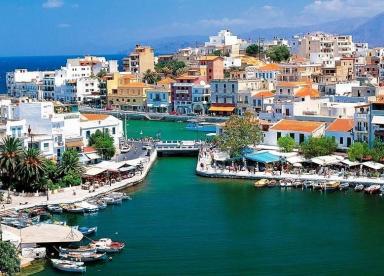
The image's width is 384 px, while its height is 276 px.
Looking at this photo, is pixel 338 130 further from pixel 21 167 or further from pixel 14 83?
pixel 14 83

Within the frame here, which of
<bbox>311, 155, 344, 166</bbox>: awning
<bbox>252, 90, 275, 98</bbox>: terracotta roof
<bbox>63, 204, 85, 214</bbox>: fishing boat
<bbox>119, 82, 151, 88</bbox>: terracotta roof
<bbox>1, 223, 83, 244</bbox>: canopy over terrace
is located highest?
<bbox>119, 82, 151, 88</bbox>: terracotta roof

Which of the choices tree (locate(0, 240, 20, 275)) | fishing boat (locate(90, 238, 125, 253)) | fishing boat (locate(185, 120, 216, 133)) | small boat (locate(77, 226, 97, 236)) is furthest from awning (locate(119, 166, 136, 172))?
fishing boat (locate(185, 120, 216, 133))

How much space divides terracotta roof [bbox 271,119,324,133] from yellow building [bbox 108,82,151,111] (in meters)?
31.8

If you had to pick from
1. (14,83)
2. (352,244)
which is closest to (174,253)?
(352,244)

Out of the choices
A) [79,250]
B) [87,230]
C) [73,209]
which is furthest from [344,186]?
[79,250]

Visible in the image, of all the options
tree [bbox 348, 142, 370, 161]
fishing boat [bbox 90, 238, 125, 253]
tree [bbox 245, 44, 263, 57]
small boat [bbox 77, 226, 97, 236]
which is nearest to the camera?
fishing boat [bbox 90, 238, 125, 253]

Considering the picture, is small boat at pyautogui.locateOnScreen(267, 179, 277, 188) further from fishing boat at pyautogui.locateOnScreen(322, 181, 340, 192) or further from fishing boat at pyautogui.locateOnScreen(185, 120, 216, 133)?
fishing boat at pyautogui.locateOnScreen(185, 120, 216, 133)

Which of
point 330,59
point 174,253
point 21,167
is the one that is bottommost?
point 174,253

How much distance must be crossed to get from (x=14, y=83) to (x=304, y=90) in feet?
152

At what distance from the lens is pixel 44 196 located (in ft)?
118

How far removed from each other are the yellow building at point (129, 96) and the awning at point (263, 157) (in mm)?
35457

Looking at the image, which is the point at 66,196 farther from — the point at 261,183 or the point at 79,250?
the point at 261,183

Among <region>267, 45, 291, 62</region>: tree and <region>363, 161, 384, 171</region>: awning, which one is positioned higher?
<region>267, 45, 291, 62</region>: tree

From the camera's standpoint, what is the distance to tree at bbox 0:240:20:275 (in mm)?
23250
